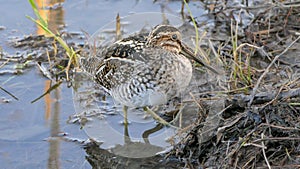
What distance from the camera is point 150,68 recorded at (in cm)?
509

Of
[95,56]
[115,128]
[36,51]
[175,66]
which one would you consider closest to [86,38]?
[36,51]

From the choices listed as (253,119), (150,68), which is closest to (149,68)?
(150,68)

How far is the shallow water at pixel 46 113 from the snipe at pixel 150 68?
50 centimetres

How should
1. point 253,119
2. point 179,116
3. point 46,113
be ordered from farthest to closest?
point 46,113 < point 179,116 < point 253,119

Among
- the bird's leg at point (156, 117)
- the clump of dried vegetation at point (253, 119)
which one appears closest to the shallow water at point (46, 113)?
the bird's leg at point (156, 117)

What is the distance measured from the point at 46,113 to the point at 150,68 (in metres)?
1.23

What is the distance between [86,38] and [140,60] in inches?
67.4

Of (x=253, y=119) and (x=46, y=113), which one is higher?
(x=253, y=119)

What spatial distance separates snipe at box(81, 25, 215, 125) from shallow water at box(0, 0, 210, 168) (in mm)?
499

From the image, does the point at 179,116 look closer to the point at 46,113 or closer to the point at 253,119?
the point at 253,119

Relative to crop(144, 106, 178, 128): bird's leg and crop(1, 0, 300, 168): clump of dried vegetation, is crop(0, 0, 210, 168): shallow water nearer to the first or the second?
crop(144, 106, 178, 128): bird's leg

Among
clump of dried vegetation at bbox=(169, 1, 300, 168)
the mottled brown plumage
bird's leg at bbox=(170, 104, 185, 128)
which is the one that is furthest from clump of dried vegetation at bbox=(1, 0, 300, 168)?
the mottled brown plumage

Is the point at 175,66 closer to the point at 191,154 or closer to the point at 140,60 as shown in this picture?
the point at 140,60

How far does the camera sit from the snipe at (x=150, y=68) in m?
5.06
